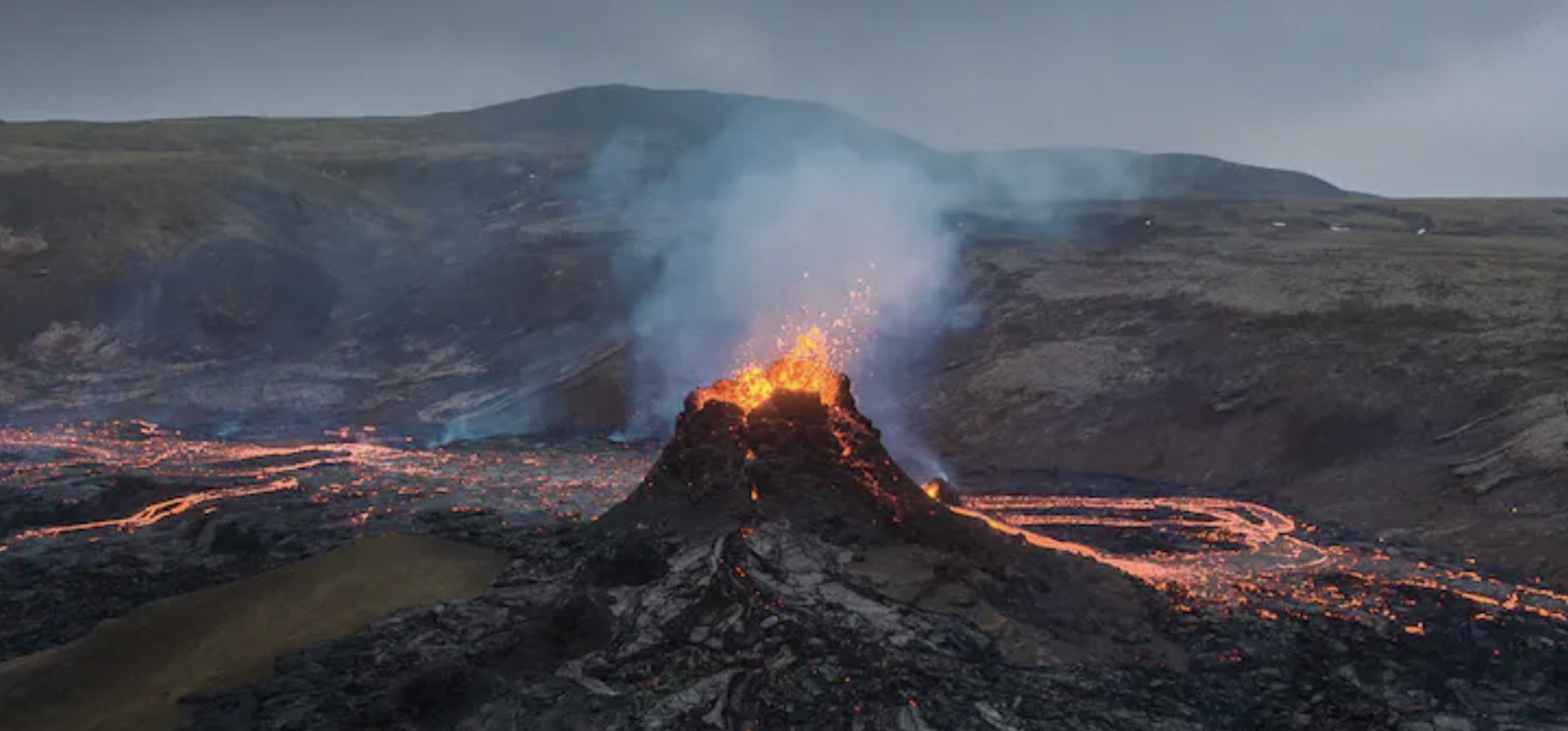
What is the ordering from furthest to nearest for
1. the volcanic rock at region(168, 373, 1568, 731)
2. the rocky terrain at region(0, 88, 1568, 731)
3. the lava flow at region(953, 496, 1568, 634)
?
the lava flow at region(953, 496, 1568, 634)
the rocky terrain at region(0, 88, 1568, 731)
the volcanic rock at region(168, 373, 1568, 731)

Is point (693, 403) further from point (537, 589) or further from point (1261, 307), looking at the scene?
point (1261, 307)

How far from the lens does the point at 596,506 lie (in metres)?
23.9

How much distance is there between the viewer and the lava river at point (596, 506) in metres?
17.9

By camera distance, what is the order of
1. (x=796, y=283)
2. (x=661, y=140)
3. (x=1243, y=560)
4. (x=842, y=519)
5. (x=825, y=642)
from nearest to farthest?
(x=825, y=642) → (x=842, y=519) → (x=1243, y=560) → (x=796, y=283) → (x=661, y=140)

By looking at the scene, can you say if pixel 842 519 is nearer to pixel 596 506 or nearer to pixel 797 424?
pixel 797 424

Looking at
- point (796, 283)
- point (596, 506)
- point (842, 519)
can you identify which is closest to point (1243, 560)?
point (842, 519)

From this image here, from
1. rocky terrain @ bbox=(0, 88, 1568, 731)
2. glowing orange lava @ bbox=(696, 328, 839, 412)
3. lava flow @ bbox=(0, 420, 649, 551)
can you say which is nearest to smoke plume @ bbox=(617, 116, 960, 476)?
rocky terrain @ bbox=(0, 88, 1568, 731)

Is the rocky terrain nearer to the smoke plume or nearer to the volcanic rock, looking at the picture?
the volcanic rock

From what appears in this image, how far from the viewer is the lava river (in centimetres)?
1794

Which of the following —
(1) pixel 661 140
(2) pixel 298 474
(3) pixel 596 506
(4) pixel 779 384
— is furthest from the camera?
(1) pixel 661 140

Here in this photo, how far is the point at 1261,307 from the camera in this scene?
115 feet

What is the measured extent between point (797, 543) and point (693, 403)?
4.65 meters

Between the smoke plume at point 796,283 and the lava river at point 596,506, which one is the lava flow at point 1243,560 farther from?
the smoke plume at point 796,283

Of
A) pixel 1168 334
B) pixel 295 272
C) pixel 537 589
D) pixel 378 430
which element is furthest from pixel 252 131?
pixel 537 589
